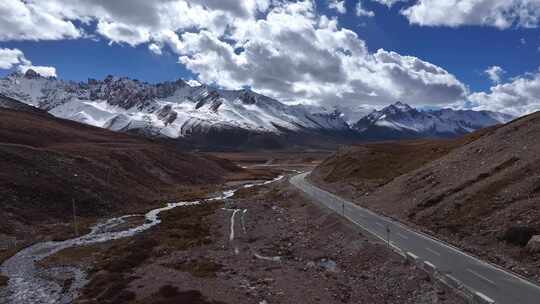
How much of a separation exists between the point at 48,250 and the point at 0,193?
1974 cm

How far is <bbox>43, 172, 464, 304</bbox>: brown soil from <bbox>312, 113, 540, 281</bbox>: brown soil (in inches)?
341

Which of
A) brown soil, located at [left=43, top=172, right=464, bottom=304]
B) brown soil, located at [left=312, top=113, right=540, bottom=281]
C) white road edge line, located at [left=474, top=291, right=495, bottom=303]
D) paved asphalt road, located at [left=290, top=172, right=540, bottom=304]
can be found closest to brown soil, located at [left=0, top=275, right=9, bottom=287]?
brown soil, located at [left=43, top=172, right=464, bottom=304]

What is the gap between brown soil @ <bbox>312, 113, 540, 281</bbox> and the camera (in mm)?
40312

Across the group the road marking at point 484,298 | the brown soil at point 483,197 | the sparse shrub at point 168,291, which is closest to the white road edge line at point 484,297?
Result: the road marking at point 484,298

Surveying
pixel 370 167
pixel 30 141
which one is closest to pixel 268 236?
pixel 370 167

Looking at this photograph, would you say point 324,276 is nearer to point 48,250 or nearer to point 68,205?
point 48,250

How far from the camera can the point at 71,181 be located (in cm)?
8438

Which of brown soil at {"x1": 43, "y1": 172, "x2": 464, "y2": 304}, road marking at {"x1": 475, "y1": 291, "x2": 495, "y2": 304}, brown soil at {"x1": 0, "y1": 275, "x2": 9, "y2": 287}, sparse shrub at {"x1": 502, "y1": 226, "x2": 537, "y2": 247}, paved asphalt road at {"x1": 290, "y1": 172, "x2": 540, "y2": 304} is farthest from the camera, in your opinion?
brown soil at {"x1": 0, "y1": 275, "x2": 9, "y2": 287}

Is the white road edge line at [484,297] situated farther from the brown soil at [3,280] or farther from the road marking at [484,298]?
the brown soil at [3,280]

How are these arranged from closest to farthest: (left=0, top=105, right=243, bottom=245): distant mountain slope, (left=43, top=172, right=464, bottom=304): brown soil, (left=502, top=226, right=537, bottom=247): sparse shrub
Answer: (left=43, top=172, right=464, bottom=304): brown soil, (left=502, top=226, right=537, bottom=247): sparse shrub, (left=0, top=105, right=243, bottom=245): distant mountain slope

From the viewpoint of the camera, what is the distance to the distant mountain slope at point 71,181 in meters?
67.1

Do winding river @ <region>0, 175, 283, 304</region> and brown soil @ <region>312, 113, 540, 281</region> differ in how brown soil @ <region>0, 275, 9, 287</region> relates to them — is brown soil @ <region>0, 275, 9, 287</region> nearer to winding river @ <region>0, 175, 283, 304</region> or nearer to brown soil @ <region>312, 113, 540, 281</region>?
winding river @ <region>0, 175, 283, 304</region>

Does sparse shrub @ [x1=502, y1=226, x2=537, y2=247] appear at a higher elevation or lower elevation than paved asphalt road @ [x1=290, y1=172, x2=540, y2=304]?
higher

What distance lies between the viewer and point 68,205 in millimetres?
75688
